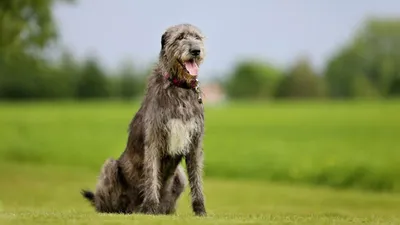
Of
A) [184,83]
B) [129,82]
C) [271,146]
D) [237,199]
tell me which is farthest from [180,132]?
[129,82]

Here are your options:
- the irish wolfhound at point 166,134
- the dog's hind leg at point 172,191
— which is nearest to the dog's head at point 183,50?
the irish wolfhound at point 166,134

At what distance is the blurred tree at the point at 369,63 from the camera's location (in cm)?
11244

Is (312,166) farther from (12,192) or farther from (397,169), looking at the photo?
(12,192)

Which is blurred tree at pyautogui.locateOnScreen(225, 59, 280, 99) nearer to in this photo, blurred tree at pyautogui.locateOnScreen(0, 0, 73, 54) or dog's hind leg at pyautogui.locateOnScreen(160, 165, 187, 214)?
blurred tree at pyautogui.locateOnScreen(0, 0, 73, 54)

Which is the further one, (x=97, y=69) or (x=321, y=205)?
(x=97, y=69)

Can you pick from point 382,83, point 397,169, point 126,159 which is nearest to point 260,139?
point 397,169

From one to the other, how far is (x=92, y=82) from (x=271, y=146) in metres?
69.7

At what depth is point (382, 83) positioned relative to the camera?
4245 inches

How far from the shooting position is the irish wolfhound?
35.4 feet

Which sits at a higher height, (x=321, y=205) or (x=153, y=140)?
(x=153, y=140)

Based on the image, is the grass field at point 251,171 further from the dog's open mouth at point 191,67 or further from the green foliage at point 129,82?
the green foliage at point 129,82

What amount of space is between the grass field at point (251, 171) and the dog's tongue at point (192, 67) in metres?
1.85

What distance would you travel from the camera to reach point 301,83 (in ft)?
399

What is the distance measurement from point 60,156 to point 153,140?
85.4 feet
